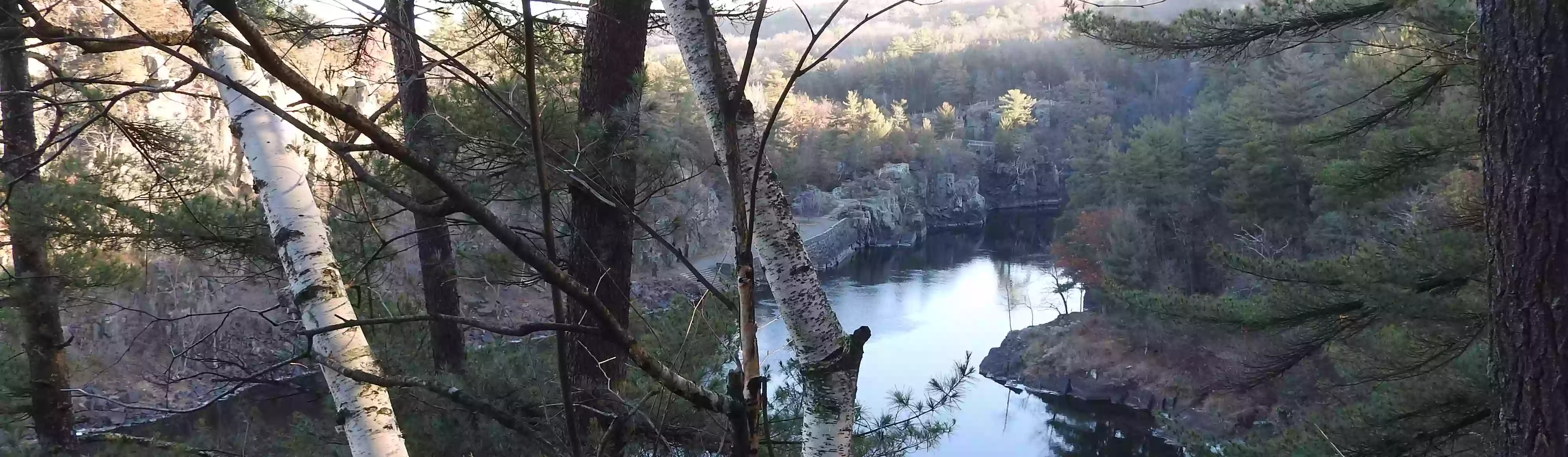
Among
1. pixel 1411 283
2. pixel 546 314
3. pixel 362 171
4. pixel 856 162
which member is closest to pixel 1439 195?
pixel 1411 283

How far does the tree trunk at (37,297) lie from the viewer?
3512 millimetres

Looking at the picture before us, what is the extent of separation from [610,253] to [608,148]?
1.51ft

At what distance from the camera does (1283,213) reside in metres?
15.6

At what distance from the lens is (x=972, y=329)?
1702cm

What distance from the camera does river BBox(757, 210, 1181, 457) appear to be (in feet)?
39.2

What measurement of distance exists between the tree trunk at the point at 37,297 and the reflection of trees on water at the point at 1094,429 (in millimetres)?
11111

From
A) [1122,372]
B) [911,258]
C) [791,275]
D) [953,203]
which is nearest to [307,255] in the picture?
[791,275]

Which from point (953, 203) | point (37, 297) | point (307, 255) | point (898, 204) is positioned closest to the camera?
point (307, 255)

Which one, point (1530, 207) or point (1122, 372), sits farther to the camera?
point (1122, 372)

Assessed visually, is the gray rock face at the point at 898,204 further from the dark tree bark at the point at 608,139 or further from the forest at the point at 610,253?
the dark tree bark at the point at 608,139

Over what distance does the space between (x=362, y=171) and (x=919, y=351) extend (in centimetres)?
1331

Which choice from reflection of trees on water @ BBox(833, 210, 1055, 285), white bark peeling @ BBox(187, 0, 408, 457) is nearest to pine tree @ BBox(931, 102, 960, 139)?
reflection of trees on water @ BBox(833, 210, 1055, 285)

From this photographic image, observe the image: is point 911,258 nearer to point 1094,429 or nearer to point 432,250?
point 1094,429

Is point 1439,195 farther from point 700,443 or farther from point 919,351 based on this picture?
point 700,443
